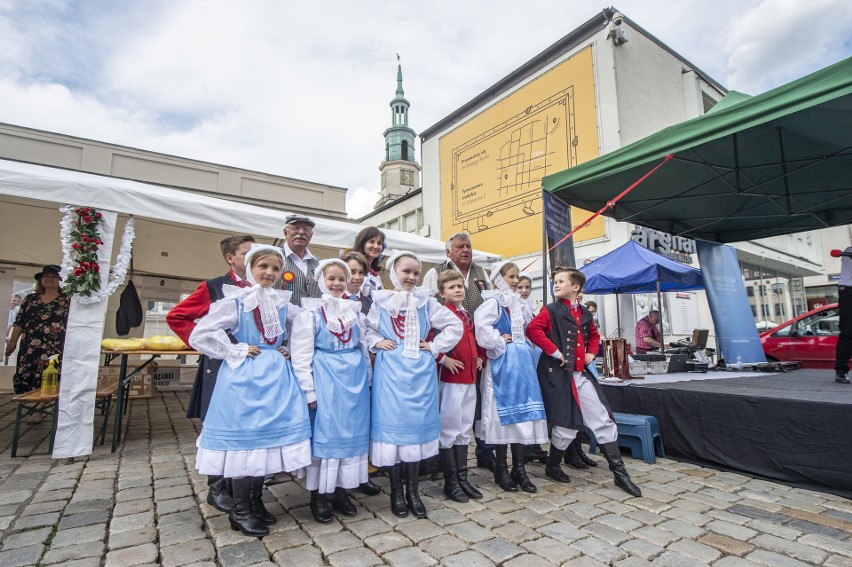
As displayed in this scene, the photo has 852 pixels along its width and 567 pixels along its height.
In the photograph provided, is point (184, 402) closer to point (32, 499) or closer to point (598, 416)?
point (32, 499)

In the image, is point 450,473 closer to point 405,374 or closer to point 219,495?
point 405,374

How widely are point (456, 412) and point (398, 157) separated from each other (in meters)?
44.8

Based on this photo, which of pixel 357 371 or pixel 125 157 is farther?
pixel 125 157

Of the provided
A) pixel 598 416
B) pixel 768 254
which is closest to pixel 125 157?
pixel 598 416

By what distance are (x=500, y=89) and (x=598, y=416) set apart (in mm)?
15033

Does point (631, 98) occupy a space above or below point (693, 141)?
above

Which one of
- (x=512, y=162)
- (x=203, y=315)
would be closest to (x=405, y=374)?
(x=203, y=315)

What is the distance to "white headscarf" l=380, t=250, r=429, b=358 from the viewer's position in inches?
117

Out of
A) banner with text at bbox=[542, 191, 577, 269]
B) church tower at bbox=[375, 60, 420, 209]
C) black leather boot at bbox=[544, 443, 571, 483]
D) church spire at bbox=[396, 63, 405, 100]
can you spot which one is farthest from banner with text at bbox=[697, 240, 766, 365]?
church spire at bbox=[396, 63, 405, 100]

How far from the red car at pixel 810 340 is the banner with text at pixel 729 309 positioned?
1868mm

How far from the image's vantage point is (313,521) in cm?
278

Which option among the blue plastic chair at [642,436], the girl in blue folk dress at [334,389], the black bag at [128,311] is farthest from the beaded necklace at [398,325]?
the black bag at [128,311]

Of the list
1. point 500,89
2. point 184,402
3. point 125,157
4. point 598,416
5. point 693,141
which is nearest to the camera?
point 598,416

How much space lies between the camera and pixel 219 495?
2.96 meters
